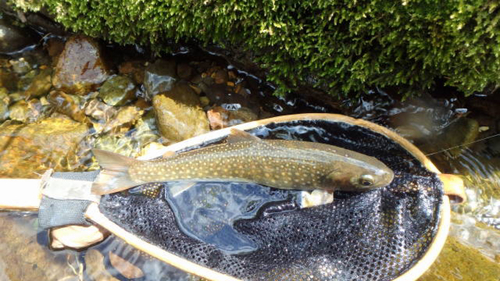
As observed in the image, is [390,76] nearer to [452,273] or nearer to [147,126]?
[452,273]

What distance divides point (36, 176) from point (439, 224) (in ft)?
14.4

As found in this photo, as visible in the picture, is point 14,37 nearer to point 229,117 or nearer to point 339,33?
point 229,117

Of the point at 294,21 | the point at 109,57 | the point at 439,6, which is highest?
the point at 439,6

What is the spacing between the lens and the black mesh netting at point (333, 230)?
9.09 ft

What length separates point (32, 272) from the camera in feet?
11.9

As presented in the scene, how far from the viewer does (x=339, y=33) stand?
329cm

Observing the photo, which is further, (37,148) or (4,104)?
(4,104)

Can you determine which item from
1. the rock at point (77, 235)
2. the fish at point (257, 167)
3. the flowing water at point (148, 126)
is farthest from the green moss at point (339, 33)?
the rock at point (77, 235)

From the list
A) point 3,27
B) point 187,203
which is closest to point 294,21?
point 187,203

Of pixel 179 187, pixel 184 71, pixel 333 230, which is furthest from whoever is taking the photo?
pixel 184 71

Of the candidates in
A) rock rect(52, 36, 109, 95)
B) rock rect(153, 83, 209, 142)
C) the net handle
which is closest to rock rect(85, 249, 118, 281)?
the net handle

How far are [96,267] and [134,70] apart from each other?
2.72 metres

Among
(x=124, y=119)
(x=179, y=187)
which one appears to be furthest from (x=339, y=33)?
(x=124, y=119)

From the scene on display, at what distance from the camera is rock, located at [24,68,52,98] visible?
5027 mm
